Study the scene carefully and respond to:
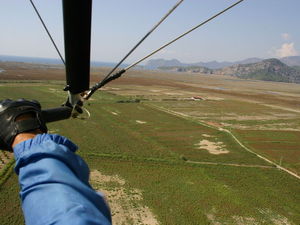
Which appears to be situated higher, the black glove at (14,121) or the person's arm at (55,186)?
the black glove at (14,121)

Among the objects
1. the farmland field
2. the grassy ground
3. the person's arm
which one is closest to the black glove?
the person's arm

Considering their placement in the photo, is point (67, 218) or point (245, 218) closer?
point (67, 218)

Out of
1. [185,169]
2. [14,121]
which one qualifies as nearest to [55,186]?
[14,121]

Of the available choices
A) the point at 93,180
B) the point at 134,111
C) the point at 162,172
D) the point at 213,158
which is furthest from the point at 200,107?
the point at 93,180

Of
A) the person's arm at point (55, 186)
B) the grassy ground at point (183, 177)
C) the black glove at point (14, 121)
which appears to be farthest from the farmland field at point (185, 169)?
the person's arm at point (55, 186)

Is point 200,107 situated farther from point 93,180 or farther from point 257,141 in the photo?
point 93,180

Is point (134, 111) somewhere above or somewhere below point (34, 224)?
below

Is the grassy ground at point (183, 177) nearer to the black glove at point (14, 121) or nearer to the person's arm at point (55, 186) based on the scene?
the black glove at point (14, 121)

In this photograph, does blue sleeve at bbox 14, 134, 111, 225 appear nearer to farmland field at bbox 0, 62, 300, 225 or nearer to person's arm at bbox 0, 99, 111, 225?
person's arm at bbox 0, 99, 111, 225
